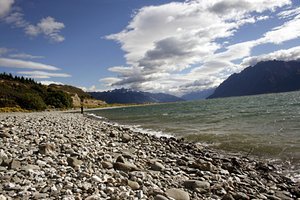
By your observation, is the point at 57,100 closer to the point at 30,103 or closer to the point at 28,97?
the point at 28,97

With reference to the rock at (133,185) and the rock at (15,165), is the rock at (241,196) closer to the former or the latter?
the rock at (133,185)

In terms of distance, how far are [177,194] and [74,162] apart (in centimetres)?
356

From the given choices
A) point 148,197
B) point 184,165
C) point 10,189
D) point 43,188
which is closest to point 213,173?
point 184,165

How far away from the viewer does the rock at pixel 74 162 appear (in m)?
8.89

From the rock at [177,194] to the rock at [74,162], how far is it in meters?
3.10

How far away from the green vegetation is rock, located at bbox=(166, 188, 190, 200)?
298 feet

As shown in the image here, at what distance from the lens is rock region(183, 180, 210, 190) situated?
8.54 metres

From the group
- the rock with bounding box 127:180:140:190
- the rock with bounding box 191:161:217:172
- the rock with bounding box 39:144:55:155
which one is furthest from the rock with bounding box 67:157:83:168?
the rock with bounding box 191:161:217:172

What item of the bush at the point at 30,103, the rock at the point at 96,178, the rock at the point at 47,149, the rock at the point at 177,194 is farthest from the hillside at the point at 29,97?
the rock at the point at 177,194

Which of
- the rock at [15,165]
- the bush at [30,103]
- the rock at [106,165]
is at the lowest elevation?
the rock at [106,165]

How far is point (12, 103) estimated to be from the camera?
9781 cm

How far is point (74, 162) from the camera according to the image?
905 centimetres

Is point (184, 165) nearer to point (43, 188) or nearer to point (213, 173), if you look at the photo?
point (213, 173)

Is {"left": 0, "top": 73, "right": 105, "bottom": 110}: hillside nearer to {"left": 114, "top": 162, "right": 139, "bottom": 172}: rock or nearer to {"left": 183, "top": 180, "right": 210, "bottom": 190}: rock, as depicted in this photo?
{"left": 114, "top": 162, "right": 139, "bottom": 172}: rock
